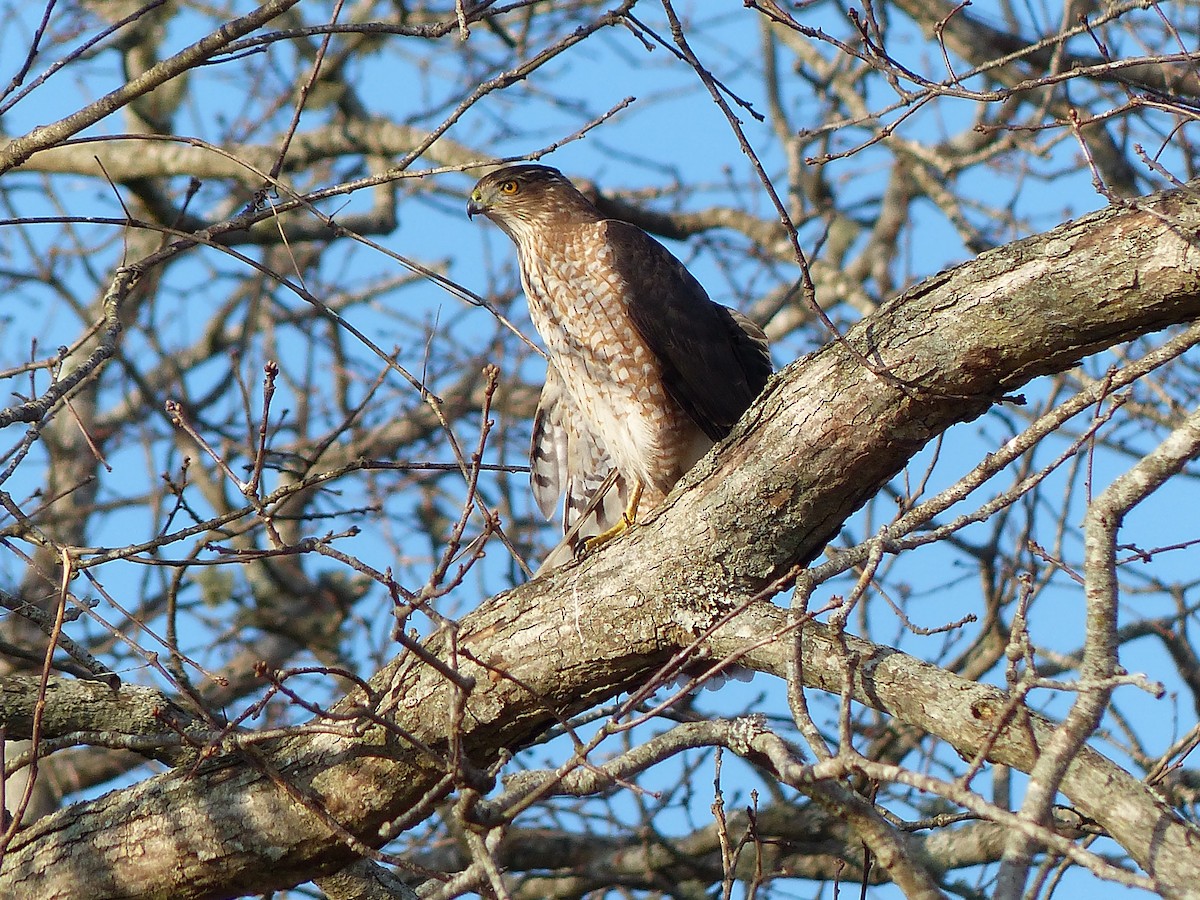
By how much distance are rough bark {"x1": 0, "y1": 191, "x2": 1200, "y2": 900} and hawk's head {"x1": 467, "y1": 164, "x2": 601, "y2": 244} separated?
6.81ft

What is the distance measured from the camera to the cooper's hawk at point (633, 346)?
4703 mm

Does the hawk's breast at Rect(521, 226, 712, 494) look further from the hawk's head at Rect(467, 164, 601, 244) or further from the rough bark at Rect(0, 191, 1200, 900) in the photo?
the rough bark at Rect(0, 191, 1200, 900)

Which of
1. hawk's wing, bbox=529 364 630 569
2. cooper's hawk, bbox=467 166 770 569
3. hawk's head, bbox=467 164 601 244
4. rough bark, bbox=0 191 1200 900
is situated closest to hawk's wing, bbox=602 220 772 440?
cooper's hawk, bbox=467 166 770 569

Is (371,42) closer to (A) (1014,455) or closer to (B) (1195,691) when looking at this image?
(B) (1195,691)

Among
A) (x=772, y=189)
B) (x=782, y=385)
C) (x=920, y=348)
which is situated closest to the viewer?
(x=772, y=189)

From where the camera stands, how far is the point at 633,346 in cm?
471

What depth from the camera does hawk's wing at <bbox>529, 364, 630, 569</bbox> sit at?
5293 millimetres

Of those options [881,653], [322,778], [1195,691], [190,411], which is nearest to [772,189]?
[881,653]

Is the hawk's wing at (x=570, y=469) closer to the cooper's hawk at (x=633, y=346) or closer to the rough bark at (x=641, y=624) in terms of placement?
the cooper's hawk at (x=633, y=346)

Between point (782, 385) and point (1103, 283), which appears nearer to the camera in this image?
point (1103, 283)

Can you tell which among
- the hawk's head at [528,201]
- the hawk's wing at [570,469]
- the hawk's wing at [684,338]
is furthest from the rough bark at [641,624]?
the hawk's head at [528,201]

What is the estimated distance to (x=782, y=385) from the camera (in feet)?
10.5

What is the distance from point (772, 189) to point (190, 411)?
17.7 ft

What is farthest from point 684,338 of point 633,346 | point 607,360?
point 607,360
